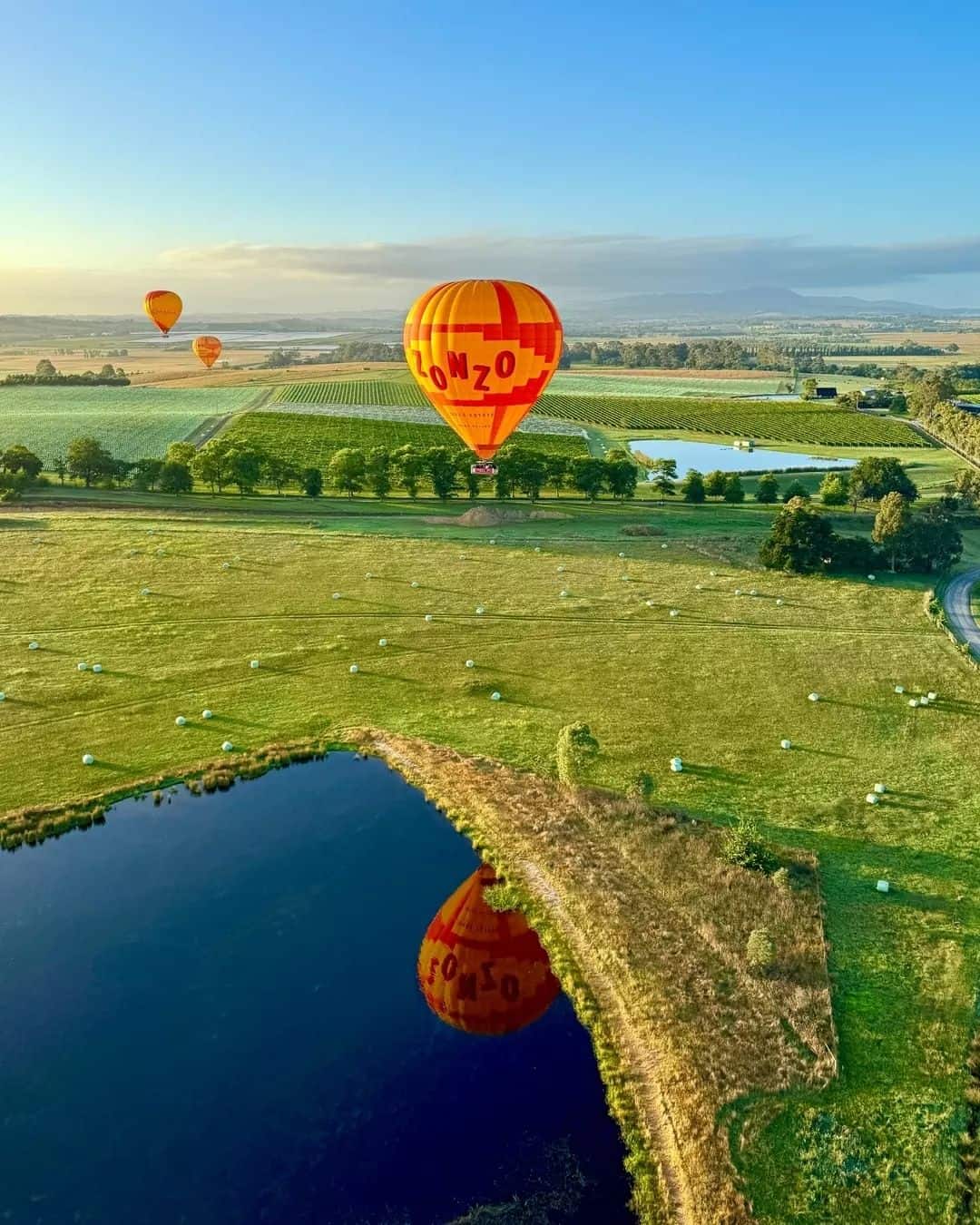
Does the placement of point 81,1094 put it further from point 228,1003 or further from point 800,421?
point 800,421

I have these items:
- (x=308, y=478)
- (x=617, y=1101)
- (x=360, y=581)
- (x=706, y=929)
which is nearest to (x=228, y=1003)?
(x=617, y=1101)

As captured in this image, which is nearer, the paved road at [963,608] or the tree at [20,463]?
the paved road at [963,608]

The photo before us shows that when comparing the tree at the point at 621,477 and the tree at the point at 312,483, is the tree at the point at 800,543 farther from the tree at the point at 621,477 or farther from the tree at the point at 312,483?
the tree at the point at 312,483

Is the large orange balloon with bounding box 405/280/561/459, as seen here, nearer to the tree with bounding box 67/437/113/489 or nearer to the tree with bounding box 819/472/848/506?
the tree with bounding box 819/472/848/506

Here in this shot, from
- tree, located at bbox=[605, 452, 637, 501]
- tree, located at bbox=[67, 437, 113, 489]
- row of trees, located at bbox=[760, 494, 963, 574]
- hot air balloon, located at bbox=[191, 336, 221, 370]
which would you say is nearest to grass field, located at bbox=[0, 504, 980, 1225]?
row of trees, located at bbox=[760, 494, 963, 574]

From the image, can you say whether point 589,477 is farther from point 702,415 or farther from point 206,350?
point 206,350

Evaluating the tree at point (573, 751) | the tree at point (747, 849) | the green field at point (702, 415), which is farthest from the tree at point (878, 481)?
the tree at point (747, 849)
